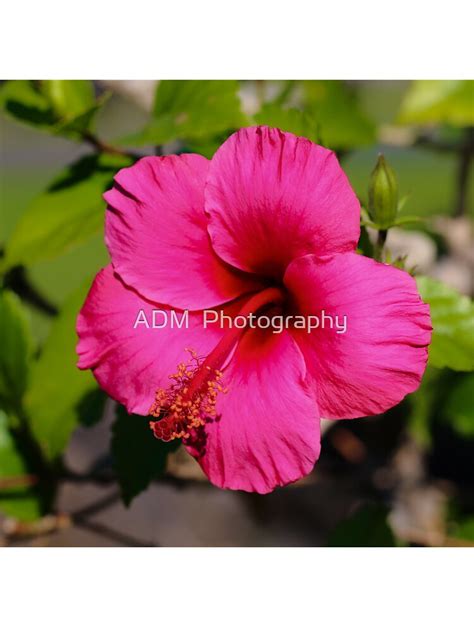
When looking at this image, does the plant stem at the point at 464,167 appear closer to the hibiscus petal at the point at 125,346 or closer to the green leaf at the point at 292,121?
the green leaf at the point at 292,121

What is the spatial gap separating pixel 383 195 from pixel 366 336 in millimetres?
172

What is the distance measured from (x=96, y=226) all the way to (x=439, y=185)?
1944 mm

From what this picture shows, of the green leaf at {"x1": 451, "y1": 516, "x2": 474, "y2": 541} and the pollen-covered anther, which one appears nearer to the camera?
the pollen-covered anther

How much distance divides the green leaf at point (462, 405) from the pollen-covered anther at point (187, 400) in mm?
938

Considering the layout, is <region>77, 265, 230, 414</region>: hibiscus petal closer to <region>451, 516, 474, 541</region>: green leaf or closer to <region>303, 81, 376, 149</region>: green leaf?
<region>303, 81, 376, 149</region>: green leaf

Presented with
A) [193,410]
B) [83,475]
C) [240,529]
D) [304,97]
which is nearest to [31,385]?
[83,475]

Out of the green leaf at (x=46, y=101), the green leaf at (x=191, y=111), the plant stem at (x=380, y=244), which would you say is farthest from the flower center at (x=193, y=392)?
the green leaf at (x=46, y=101)

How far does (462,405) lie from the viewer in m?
1.51

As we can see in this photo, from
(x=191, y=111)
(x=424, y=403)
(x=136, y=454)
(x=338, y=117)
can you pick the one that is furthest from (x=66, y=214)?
(x=424, y=403)

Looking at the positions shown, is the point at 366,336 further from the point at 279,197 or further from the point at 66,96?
the point at 66,96

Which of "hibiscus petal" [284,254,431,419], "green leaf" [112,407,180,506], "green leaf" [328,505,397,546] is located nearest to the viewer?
"hibiscus petal" [284,254,431,419]

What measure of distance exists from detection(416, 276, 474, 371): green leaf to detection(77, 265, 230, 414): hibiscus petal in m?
0.28

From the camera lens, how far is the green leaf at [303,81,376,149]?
1299mm

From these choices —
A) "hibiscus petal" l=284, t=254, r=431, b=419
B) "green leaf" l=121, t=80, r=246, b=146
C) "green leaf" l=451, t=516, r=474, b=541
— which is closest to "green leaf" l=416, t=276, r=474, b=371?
"hibiscus petal" l=284, t=254, r=431, b=419
